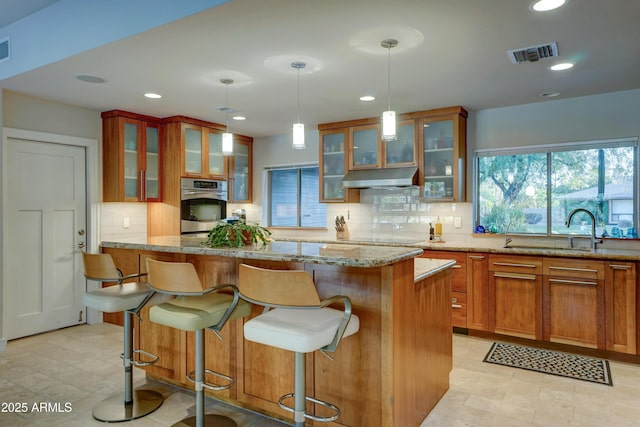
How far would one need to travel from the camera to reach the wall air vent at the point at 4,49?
11.5ft

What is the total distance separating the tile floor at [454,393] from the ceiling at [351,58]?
240 cm

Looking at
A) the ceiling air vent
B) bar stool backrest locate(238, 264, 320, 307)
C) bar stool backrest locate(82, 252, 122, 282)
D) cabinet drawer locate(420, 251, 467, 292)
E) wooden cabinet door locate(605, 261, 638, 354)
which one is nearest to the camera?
bar stool backrest locate(238, 264, 320, 307)

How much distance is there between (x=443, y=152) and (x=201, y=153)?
295cm

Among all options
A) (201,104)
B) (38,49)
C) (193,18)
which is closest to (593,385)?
(193,18)

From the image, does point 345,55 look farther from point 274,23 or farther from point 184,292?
point 184,292

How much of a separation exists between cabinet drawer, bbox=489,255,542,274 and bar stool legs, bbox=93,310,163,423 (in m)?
3.11

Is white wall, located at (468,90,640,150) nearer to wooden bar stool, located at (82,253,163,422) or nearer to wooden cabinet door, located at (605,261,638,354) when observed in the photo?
wooden cabinet door, located at (605,261,638,354)

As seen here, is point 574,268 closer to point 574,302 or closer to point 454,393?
point 574,302

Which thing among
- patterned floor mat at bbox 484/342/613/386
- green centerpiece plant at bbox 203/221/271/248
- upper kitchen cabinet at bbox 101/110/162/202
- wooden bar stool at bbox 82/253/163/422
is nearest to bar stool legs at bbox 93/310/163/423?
wooden bar stool at bbox 82/253/163/422

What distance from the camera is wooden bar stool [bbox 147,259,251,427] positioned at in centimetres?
217

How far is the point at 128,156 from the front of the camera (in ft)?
15.7

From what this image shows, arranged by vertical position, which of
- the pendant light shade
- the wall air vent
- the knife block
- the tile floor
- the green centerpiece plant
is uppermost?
the wall air vent

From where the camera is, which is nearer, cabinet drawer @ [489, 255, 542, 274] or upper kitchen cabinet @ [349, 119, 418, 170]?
cabinet drawer @ [489, 255, 542, 274]

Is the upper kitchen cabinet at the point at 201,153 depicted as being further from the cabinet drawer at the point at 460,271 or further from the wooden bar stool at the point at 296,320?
the wooden bar stool at the point at 296,320
